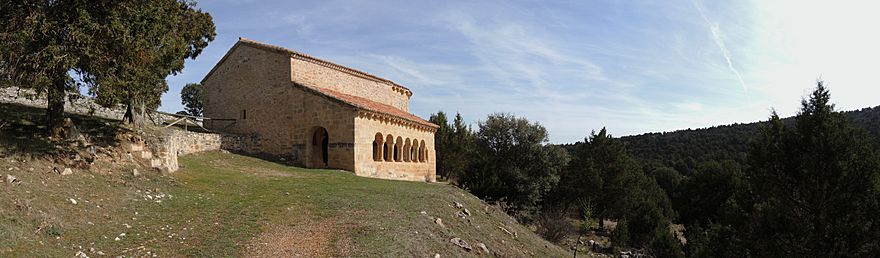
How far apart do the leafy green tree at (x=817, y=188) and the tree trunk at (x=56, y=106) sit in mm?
18732

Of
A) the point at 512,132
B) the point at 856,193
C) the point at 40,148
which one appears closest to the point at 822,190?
the point at 856,193

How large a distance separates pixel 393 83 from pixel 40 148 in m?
23.2

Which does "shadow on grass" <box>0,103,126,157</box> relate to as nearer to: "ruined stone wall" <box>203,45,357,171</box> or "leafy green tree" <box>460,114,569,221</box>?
"ruined stone wall" <box>203,45,357,171</box>

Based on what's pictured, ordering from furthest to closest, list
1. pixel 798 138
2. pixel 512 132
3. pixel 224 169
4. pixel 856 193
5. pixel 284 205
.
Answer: pixel 512 132 < pixel 224 169 < pixel 798 138 < pixel 856 193 < pixel 284 205

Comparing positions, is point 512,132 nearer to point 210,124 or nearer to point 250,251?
point 210,124

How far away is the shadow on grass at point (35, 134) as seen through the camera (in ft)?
36.2

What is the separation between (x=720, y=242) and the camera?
1773cm

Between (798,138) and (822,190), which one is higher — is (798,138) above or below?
above

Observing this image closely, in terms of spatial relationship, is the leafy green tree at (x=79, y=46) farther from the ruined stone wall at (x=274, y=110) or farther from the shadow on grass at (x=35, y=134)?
the ruined stone wall at (x=274, y=110)

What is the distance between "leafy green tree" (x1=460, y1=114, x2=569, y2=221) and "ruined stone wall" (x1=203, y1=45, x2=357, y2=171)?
11.1 metres

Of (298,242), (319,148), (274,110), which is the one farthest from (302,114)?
(298,242)

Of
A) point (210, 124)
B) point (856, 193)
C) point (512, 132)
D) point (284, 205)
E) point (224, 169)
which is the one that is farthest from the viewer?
point (512, 132)

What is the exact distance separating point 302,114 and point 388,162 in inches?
194

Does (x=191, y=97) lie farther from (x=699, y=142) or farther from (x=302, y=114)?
(x=699, y=142)
